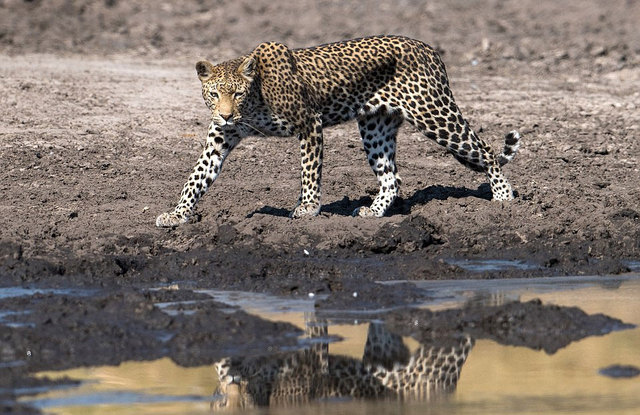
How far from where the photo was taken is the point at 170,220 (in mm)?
11445

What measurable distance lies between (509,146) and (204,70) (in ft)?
9.82

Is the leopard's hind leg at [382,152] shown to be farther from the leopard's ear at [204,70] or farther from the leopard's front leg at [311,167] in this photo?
the leopard's ear at [204,70]

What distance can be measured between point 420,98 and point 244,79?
167cm

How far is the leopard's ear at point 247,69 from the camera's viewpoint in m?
11.1

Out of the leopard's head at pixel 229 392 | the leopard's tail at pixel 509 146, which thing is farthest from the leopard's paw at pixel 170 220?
the leopard's head at pixel 229 392

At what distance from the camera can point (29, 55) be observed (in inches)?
710

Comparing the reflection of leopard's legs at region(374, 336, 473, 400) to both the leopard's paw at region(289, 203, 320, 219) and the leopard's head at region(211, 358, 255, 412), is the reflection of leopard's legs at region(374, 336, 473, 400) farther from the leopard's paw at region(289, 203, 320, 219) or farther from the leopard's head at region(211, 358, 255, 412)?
the leopard's paw at region(289, 203, 320, 219)

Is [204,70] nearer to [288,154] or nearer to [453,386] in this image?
[288,154]

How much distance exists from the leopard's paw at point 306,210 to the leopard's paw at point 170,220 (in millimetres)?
912

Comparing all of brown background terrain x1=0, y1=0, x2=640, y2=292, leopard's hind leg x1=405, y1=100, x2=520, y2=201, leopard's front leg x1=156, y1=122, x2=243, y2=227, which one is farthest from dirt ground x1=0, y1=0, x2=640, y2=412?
leopard's hind leg x1=405, y1=100, x2=520, y2=201

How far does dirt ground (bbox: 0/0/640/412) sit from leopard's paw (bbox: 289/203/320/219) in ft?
0.41

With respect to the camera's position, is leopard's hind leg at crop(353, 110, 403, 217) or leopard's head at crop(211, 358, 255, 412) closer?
leopard's head at crop(211, 358, 255, 412)

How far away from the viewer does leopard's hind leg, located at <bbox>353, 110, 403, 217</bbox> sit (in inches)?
484

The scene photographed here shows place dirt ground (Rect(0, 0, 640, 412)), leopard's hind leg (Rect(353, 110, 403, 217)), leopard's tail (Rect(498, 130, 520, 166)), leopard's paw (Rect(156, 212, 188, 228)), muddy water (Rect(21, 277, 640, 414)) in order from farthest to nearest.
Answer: leopard's tail (Rect(498, 130, 520, 166)) < leopard's hind leg (Rect(353, 110, 403, 217)) < leopard's paw (Rect(156, 212, 188, 228)) < dirt ground (Rect(0, 0, 640, 412)) < muddy water (Rect(21, 277, 640, 414))
